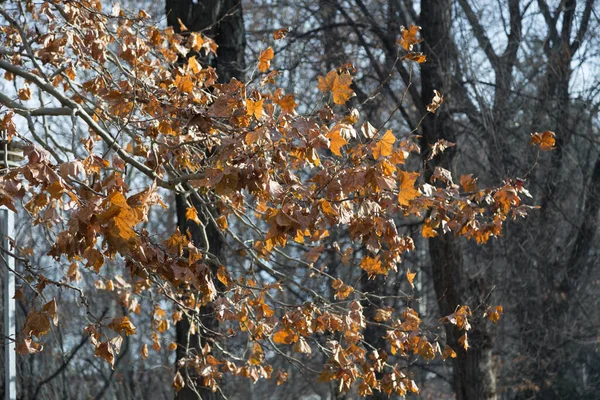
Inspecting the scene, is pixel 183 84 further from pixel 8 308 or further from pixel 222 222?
pixel 8 308

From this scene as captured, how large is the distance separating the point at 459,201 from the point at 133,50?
2028 mm

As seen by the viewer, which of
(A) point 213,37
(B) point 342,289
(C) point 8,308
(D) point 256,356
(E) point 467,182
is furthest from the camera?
(A) point 213,37

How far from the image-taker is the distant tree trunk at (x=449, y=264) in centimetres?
887

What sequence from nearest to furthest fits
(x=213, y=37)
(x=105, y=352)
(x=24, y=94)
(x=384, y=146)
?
(x=105, y=352), (x=384, y=146), (x=24, y=94), (x=213, y=37)

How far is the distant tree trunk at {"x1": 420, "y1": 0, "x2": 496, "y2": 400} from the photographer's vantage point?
8867 millimetres

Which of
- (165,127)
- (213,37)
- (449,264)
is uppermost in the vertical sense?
(213,37)

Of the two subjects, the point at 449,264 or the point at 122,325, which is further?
the point at 449,264

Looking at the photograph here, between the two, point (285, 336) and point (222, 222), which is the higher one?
point (222, 222)

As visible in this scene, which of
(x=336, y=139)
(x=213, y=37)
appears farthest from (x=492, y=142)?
(x=336, y=139)

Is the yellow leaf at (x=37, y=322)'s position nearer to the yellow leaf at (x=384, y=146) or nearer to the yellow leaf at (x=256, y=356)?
the yellow leaf at (x=384, y=146)

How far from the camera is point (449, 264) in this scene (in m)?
9.05

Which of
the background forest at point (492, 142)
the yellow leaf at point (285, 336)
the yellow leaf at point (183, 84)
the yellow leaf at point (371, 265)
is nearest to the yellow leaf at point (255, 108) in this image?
the yellow leaf at point (183, 84)

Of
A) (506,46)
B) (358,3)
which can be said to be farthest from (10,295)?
(506,46)

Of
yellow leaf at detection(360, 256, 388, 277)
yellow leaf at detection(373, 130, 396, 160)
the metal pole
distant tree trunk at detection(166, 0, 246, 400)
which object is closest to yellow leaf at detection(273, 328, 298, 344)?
yellow leaf at detection(360, 256, 388, 277)
